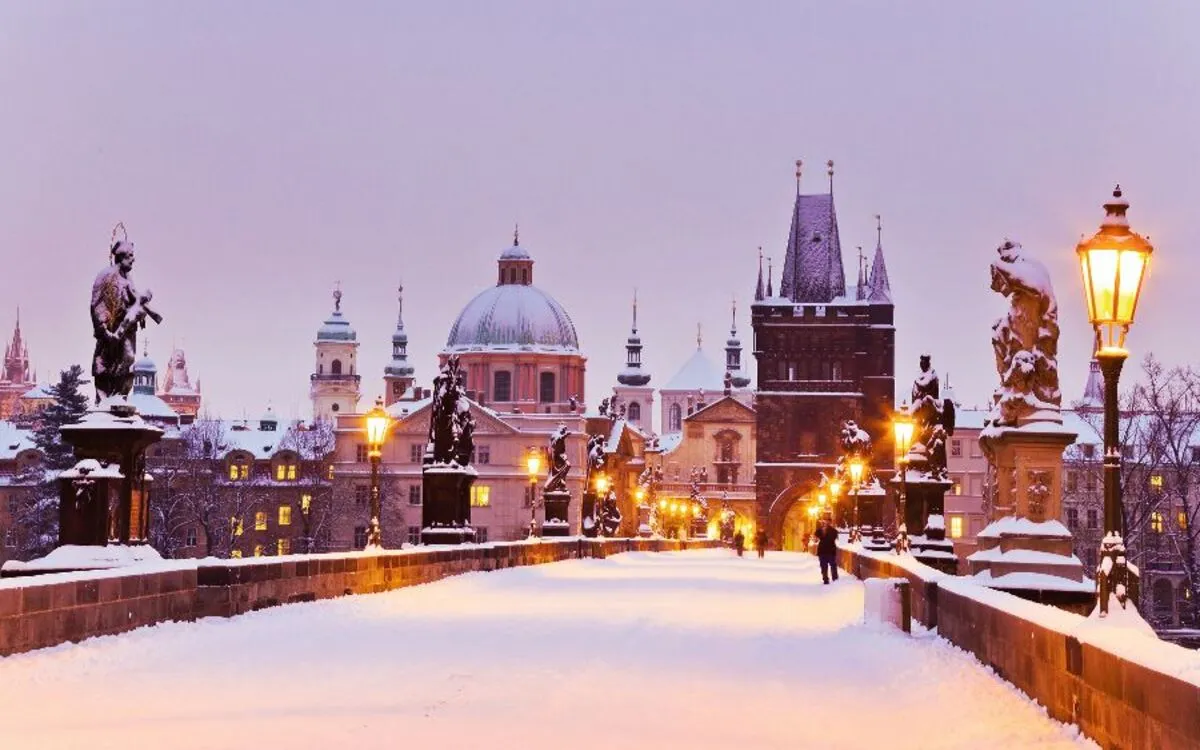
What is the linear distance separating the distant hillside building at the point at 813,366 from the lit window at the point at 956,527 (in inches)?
538

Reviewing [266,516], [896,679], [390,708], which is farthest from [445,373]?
[266,516]

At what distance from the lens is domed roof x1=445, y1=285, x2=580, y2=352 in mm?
153875

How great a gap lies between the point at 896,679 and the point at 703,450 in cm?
16469

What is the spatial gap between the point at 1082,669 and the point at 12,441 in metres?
133

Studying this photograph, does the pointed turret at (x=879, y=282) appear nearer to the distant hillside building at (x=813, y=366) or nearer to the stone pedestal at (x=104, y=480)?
the distant hillside building at (x=813, y=366)

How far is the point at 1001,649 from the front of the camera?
15.0 m

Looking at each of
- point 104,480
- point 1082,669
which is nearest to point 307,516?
point 104,480

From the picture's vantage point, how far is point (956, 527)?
493 ft

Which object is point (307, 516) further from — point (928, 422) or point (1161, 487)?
point (928, 422)

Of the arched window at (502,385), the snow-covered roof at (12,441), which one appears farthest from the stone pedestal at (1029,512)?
the arched window at (502,385)

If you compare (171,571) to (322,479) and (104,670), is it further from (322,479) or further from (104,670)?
(322,479)

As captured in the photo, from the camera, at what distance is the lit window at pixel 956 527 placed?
490ft

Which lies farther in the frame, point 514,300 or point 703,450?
point 703,450

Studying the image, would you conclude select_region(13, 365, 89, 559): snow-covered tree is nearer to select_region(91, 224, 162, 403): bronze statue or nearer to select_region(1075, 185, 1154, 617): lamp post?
select_region(91, 224, 162, 403): bronze statue
